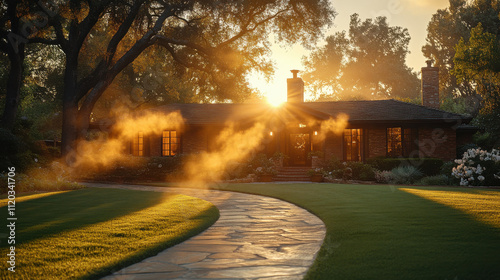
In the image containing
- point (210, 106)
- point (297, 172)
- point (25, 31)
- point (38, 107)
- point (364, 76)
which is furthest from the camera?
point (364, 76)

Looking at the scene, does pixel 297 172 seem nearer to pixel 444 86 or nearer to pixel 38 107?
pixel 38 107

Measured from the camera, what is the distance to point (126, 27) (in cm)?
2398

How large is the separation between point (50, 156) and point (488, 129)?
26.0 meters

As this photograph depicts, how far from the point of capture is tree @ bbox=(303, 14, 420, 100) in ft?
210

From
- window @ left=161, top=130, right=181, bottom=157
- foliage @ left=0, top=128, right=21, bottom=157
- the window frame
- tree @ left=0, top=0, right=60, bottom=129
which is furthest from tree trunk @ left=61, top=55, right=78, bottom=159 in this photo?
the window frame

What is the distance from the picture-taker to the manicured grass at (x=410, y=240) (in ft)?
16.5

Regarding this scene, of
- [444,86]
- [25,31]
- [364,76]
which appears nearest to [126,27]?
[25,31]

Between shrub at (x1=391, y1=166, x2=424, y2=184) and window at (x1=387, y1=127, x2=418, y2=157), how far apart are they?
383 cm

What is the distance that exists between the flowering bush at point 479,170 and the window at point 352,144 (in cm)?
732

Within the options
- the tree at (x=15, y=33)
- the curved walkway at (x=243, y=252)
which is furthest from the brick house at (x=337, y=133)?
the curved walkway at (x=243, y=252)

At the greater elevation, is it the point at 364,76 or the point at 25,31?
the point at 364,76

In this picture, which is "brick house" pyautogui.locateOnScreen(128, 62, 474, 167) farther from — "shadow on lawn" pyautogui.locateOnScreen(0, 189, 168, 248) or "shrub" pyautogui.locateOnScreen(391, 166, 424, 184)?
"shadow on lawn" pyautogui.locateOnScreen(0, 189, 168, 248)

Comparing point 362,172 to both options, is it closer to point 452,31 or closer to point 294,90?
point 294,90

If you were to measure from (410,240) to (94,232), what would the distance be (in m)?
5.16
